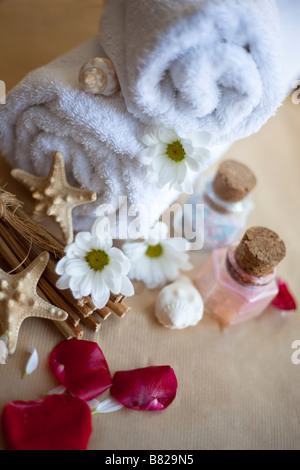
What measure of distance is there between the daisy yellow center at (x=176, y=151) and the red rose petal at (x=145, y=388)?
0.26 meters

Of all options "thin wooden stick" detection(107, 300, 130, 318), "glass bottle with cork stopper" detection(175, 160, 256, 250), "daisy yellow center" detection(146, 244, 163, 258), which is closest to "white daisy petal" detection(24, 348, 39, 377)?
"thin wooden stick" detection(107, 300, 130, 318)

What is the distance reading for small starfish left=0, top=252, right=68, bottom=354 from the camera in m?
0.44

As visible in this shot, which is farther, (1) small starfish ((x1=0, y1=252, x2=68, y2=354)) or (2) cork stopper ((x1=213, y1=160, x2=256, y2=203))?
(2) cork stopper ((x1=213, y1=160, x2=256, y2=203))

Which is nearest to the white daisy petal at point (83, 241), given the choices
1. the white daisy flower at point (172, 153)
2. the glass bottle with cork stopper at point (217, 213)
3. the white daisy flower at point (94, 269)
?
the white daisy flower at point (94, 269)

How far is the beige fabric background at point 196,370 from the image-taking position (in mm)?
455

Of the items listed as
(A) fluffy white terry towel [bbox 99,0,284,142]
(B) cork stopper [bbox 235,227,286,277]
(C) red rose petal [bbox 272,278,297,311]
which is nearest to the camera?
(A) fluffy white terry towel [bbox 99,0,284,142]

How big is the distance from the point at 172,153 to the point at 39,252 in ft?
0.67

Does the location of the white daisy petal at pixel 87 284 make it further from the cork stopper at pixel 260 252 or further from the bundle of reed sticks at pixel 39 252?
the cork stopper at pixel 260 252

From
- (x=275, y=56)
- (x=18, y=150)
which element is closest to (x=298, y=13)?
(x=275, y=56)

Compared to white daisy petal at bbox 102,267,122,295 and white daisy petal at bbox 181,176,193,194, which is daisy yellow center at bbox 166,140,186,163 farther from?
white daisy petal at bbox 102,267,122,295

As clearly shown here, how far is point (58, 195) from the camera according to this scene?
49cm

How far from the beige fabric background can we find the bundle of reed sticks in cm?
3
